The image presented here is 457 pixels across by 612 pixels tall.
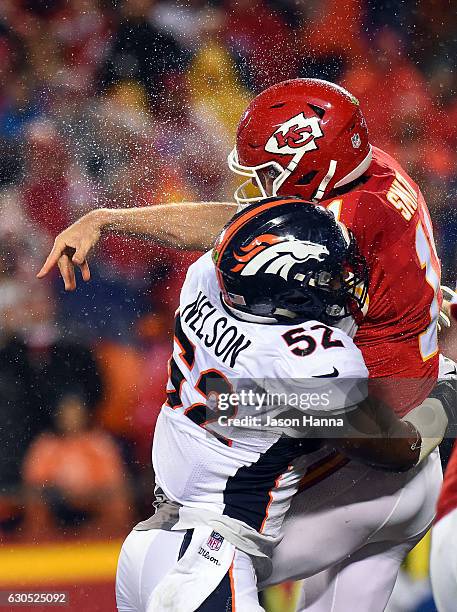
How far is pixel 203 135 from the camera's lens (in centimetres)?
202

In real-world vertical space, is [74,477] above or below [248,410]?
below

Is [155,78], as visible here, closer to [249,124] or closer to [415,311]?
[249,124]

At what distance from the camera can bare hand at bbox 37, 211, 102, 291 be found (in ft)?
5.68

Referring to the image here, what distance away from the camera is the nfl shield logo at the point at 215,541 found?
4.17 feet

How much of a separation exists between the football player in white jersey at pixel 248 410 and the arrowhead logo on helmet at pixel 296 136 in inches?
8.5

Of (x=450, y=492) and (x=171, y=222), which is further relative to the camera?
(x=171, y=222)

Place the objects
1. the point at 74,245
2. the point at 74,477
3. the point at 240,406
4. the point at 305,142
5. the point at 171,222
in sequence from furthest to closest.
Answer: the point at 74,477, the point at 171,222, the point at 74,245, the point at 305,142, the point at 240,406

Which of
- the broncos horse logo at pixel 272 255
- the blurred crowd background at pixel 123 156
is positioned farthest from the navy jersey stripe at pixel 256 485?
the blurred crowd background at pixel 123 156

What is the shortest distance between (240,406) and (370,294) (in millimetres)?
343

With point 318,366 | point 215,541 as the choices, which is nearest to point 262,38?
point 318,366

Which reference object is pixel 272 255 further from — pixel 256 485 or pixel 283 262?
pixel 256 485

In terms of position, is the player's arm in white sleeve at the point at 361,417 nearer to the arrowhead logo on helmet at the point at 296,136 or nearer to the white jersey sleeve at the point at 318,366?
the white jersey sleeve at the point at 318,366

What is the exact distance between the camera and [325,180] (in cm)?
149

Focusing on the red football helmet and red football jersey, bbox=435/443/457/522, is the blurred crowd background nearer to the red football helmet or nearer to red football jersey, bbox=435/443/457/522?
the red football helmet
